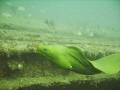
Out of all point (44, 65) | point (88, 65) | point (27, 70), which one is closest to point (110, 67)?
point (88, 65)

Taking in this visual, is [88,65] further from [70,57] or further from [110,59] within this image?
[110,59]

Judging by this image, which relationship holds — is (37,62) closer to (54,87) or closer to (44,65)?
(44,65)

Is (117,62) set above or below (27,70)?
above

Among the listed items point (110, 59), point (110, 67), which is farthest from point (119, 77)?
point (110, 67)

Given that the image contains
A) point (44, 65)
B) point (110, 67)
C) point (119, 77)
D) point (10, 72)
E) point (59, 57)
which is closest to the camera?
point (59, 57)

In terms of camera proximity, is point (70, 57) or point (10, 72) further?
point (10, 72)

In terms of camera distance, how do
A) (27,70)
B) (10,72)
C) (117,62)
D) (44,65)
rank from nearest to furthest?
(117,62), (10,72), (27,70), (44,65)

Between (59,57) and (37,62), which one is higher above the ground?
(59,57)

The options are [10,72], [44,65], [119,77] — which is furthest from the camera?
[119,77]

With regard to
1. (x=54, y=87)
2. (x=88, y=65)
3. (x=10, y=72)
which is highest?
(x=88, y=65)
